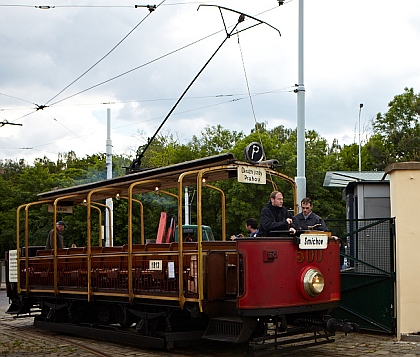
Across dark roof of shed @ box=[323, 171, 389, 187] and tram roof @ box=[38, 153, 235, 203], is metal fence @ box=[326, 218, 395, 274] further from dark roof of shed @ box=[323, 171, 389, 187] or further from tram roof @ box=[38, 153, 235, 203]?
dark roof of shed @ box=[323, 171, 389, 187]

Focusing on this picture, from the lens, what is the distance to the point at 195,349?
35.4ft

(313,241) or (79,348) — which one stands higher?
(313,241)

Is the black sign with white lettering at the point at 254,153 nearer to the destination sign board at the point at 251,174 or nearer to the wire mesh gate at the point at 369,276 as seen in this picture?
the destination sign board at the point at 251,174

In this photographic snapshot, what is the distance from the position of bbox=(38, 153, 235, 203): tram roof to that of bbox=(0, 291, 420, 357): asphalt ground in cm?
272

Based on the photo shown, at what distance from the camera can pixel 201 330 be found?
10633mm

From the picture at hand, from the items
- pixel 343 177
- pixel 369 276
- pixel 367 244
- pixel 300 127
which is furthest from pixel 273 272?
pixel 343 177

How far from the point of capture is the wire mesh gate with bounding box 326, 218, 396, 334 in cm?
1134

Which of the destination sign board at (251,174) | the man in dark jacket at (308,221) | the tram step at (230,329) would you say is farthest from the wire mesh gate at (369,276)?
the tram step at (230,329)

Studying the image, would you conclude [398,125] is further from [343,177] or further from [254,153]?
[254,153]

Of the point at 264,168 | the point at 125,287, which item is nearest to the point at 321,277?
the point at 264,168

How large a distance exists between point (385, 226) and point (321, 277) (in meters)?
2.54

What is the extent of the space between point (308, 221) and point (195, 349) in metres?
2.76

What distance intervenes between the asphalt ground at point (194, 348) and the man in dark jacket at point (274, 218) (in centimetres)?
172

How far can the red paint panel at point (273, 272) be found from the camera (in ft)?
29.3
